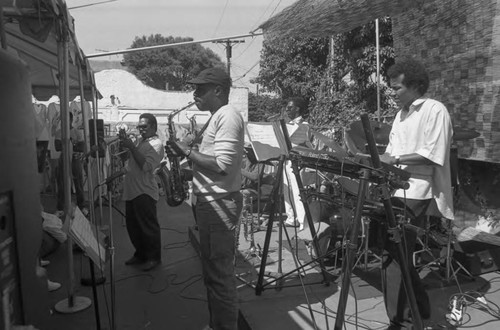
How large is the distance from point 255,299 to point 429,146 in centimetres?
195

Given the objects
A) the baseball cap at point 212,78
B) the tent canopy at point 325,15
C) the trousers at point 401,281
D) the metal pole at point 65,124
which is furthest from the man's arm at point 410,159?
the metal pole at point 65,124

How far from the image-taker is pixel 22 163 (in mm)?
2041

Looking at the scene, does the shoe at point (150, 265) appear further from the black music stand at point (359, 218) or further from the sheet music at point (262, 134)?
the black music stand at point (359, 218)

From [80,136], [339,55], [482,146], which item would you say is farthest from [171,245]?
[339,55]

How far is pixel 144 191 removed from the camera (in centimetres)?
507

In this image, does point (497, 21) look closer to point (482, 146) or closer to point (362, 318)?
point (482, 146)

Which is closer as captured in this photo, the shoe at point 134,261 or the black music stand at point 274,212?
the black music stand at point 274,212

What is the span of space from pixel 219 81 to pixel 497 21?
2.68 meters

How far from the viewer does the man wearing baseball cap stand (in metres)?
2.95

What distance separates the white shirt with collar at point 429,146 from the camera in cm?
289

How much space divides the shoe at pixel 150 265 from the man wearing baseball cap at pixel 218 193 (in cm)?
234

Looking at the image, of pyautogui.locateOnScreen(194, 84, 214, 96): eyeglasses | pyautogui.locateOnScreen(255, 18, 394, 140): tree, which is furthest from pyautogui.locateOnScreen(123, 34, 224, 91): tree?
pyautogui.locateOnScreen(194, 84, 214, 96): eyeglasses

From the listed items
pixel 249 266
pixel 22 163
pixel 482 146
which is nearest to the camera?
pixel 22 163

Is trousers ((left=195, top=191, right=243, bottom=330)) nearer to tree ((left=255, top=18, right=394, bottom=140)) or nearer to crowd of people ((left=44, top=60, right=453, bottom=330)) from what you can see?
crowd of people ((left=44, top=60, right=453, bottom=330))
